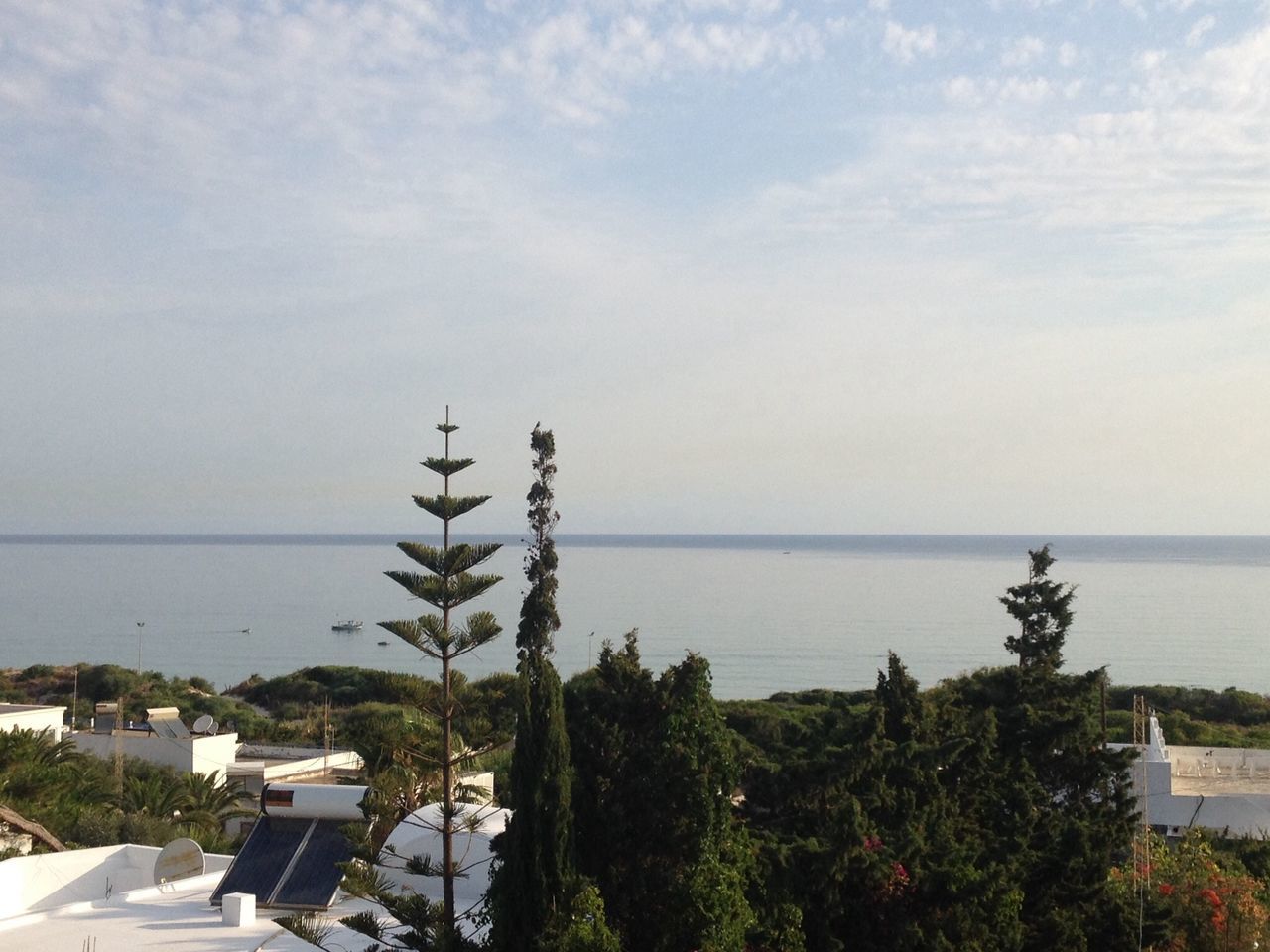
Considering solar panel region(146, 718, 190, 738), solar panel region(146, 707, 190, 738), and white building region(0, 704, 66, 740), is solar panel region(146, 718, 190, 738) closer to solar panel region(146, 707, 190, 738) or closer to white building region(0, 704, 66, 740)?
solar panel region(146, 707, 190, 738)

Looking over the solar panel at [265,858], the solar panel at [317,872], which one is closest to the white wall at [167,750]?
the solar panel at [265,858]

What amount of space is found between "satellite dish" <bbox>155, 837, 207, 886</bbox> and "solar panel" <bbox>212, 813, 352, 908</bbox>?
103cm

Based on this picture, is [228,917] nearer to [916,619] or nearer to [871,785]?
[871,785]

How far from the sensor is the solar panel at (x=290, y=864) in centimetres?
971

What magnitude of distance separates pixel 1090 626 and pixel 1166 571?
93534 millimetres

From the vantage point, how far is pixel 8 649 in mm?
88500

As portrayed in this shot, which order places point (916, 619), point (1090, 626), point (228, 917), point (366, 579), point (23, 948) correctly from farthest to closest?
point (366, 579), point (916, 619), point (1090, 626), point (228, 917), point (23, 948)

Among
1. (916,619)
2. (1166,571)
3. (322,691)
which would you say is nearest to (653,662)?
(322,691)

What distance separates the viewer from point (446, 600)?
10.4 meters

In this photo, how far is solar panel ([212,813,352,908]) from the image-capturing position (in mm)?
9711

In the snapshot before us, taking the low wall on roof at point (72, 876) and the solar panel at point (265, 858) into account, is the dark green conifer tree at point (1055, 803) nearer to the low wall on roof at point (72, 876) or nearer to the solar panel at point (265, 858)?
the solar panel at point (265, 858)

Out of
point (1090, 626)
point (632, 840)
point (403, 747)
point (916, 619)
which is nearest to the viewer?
point (632, 840)

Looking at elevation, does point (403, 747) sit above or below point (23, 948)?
above

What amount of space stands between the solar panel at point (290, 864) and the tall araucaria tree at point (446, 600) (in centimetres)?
89
